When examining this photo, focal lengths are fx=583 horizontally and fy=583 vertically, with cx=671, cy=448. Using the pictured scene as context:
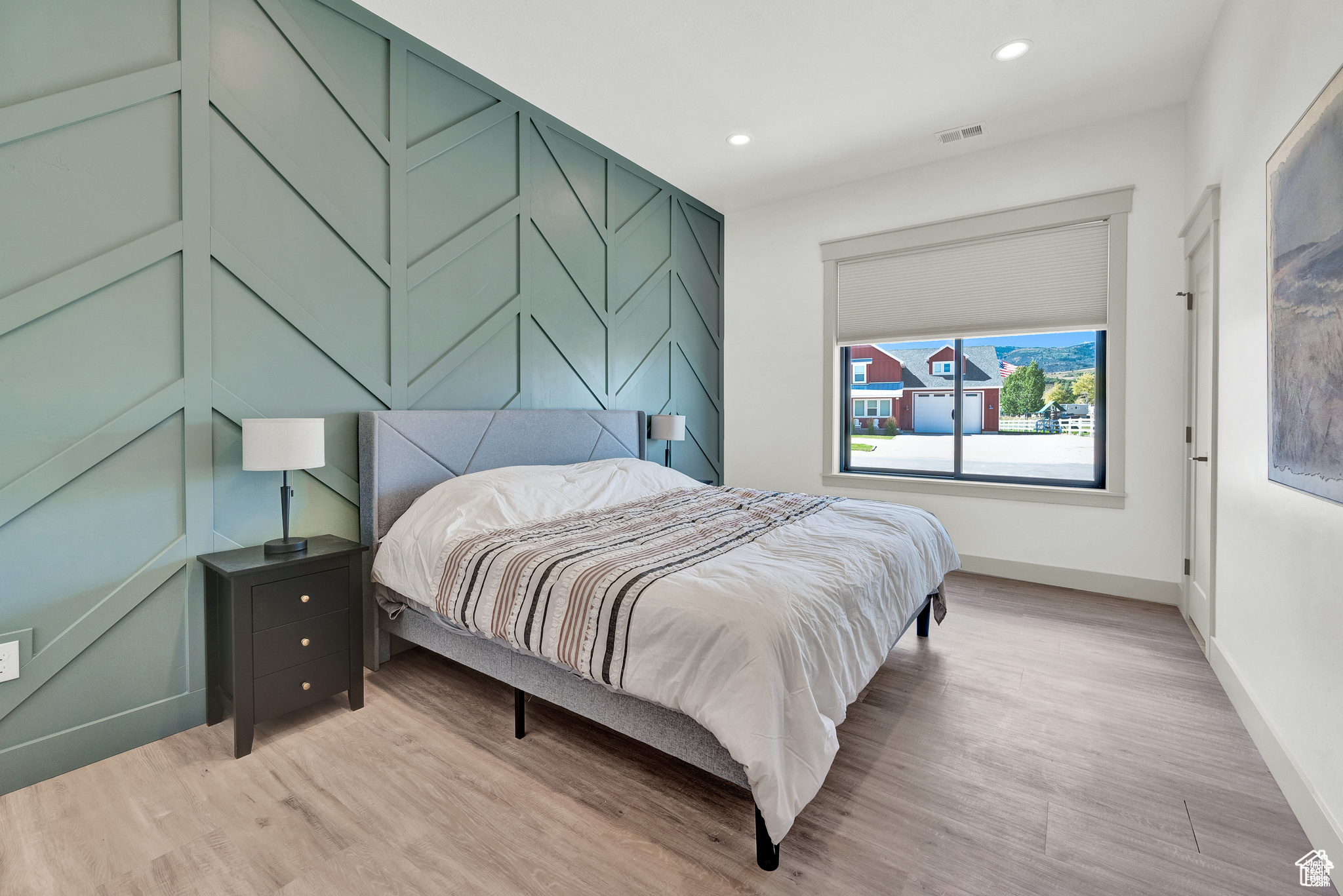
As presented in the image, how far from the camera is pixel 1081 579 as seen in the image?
383cm

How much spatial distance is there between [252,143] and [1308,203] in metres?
3.50

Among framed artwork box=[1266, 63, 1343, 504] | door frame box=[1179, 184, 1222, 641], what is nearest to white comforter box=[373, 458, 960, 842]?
framed artwork box=[1266, 63, 1343, 504]

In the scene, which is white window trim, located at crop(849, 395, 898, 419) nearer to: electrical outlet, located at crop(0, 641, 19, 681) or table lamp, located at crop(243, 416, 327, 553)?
table lamp, located at crop(243, 416, 327, 553)

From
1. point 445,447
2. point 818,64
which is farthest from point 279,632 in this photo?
point 818,64

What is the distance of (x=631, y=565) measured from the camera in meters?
1.87

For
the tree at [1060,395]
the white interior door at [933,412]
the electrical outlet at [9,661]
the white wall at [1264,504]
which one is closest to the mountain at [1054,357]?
the tree at [1060,395]

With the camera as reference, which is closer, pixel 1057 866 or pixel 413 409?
pixel 1057 866

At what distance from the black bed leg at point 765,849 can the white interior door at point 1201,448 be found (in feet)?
8.30

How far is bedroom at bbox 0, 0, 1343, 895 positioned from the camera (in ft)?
5.13

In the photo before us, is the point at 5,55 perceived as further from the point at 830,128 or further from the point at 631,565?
the point at 830,128

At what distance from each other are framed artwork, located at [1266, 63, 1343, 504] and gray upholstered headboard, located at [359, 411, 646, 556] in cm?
311

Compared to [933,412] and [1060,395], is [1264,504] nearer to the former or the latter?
[1060,395]

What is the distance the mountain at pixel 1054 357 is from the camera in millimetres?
3963

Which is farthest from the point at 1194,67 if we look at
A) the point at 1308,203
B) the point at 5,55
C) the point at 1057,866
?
the point at 5,55
